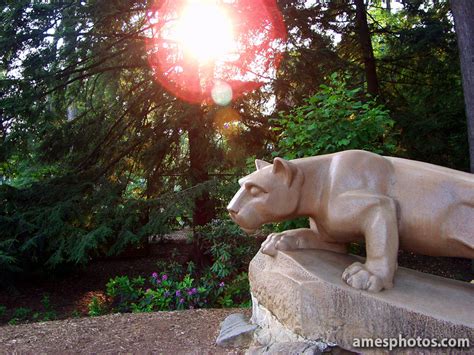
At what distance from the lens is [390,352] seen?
2.88 meters

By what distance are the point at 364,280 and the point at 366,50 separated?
8369mm

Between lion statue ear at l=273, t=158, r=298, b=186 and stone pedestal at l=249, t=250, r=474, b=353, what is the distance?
2.18ft

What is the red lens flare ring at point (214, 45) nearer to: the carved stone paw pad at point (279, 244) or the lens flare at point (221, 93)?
the lens flare at point (221, 93)

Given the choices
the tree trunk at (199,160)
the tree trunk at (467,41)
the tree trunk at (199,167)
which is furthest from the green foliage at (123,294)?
the tree trunk at (467,41)

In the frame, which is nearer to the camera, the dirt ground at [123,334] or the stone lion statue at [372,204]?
the stone lion statue at [372,204]

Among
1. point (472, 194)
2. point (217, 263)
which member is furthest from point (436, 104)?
point (472, 194)

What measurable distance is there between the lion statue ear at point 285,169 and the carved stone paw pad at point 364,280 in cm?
84

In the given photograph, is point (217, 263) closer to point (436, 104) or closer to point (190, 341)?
point (190, 341)

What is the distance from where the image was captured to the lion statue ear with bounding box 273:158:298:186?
3326mm

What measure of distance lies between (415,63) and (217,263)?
8.07 meters

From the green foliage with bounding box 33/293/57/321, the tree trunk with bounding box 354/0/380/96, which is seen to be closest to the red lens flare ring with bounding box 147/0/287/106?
the tree trunk with bounding box 354/0/380/96

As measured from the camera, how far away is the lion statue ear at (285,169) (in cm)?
333

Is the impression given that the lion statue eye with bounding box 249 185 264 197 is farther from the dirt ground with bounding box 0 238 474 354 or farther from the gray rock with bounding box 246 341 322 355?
the dirt ground with bounding box 0 238 474 354

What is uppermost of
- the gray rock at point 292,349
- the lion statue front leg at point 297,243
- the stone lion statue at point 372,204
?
the stone lion statue at point 372,204
